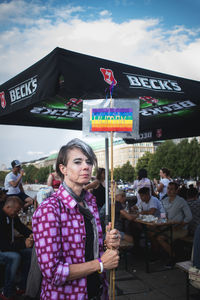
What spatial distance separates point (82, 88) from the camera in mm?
2756

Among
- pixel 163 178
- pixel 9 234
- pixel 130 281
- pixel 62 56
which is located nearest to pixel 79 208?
pixel 62 56

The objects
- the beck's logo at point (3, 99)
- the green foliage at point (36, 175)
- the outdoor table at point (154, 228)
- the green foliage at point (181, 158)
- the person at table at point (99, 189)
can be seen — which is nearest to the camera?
the beck's logo at point (3, 99)

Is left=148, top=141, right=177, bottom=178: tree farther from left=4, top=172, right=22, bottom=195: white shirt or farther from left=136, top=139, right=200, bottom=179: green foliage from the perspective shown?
left=4, top=172, right=22, bottom=195: white shirt

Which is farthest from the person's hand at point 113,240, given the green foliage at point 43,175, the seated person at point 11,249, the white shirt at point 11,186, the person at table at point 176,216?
the green foliage at point 43,175

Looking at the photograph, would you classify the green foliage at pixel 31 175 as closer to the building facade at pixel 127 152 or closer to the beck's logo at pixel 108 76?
the building facade at pixel 127 152

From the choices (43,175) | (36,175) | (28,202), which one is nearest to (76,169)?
(28,202)

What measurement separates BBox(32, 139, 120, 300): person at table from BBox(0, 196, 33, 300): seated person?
2.37 meters

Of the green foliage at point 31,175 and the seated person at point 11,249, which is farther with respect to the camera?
the green foliage at point 31,175

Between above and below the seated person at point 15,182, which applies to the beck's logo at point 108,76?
above

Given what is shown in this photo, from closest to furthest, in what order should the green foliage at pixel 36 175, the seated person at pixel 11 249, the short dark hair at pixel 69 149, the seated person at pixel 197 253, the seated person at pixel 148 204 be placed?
1. the short dark hair at pixel 69 149
2. the seated person at pixel 197 253
3. the seated person at pixel 11 249
4. the seated person at pixel 148 204
5. the green foliage at pixel 36 175

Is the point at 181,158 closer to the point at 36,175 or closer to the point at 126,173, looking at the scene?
the point at 126,173

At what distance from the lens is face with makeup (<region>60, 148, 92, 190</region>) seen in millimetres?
1599

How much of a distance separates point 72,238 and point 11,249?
2689 millimetres

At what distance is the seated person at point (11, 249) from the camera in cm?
356
